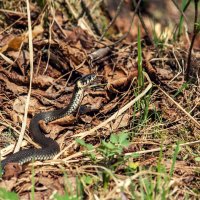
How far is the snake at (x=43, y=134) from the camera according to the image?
429 centimetres

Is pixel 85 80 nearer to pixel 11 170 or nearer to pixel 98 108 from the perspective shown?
pixel 98 108

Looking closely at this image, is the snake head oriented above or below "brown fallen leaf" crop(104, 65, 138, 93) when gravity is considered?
above

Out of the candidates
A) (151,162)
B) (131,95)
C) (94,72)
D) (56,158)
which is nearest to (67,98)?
(94,72)

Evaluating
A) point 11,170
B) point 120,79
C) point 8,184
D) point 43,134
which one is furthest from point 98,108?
point 8,184

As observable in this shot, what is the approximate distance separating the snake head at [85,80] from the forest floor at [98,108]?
0.10 metres

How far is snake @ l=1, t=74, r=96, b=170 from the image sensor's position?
14.1ft

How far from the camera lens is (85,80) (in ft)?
17.9

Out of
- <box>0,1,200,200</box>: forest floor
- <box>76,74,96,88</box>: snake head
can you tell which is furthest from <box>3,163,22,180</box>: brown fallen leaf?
<box>76,74,96,88</box>: snake head

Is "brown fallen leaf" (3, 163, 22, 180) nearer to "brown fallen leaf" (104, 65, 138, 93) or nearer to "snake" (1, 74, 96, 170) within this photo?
"snake" (1, 74, 96, 170)

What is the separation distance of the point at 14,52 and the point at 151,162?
250 cm

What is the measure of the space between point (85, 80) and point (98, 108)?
0.43 m

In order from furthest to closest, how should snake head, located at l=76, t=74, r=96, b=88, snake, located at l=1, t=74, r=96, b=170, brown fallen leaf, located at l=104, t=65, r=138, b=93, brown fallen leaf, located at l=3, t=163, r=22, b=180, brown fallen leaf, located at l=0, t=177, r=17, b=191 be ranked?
snake head, located at l=76, t=74, r=96, b=88
brown fallen leaf, located at l=104, t=65, r=138, b=93
snake, located at l=1, t=74, r=96, b=170
brown fallen leaf, located at l=3, t=163, r=22, b=180
brown fallen leaf, located at l=0, t=177, r=17, b=191

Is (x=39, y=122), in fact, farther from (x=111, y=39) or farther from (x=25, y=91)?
(x=111, y=39)

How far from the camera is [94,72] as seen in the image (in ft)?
19.1
